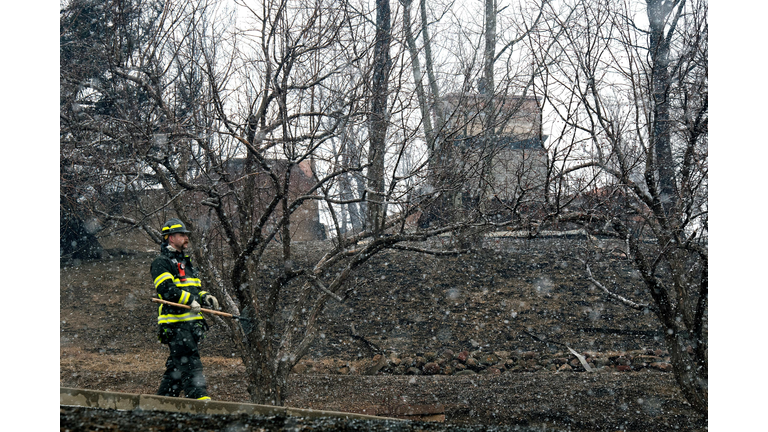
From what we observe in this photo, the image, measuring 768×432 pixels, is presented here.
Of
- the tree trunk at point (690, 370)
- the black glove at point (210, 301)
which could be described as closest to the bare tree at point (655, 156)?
the tree trunk at point (690, 370)

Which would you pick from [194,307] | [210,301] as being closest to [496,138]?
[210,301]

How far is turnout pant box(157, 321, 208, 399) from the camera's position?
505 centimetres

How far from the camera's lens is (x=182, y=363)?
5.07 m

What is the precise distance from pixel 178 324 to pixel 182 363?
33 cm

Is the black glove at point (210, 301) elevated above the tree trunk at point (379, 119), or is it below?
below

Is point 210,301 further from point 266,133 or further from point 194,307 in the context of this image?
point 266,133

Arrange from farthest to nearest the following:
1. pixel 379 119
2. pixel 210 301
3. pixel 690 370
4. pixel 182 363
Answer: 1. pixel 379 119
2. pixel 690 370
3. pixel 210 301
4. pixel 182 363

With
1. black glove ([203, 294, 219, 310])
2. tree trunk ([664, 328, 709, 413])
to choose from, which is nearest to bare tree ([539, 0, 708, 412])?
tree trunk ([664, 328, 709, 413])

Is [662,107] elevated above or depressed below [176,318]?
above

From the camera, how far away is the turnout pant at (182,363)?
505 cm

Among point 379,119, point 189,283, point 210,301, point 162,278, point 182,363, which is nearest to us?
point 162,278

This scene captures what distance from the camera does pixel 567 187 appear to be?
18.1 feet

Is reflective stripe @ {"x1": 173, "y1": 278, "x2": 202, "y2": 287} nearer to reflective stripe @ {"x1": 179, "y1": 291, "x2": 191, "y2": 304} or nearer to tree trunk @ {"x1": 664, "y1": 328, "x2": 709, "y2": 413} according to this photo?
reflective stripe @ {"x1": 179, "y1": 291, "x2": 191, "y2": 304}

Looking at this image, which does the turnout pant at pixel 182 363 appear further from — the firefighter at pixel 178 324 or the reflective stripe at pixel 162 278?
the reflective stripe at pixel 162 278
